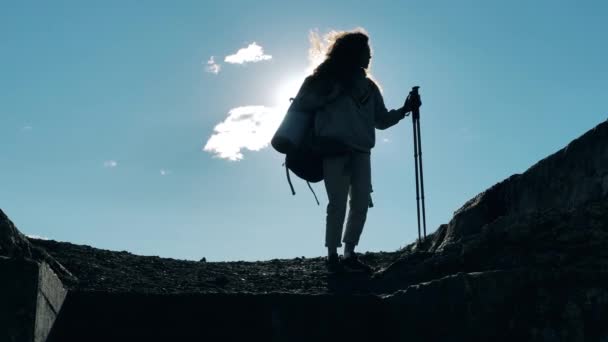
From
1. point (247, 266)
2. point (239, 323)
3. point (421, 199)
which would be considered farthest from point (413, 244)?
point (239, 323)

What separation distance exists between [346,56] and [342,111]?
514 mm

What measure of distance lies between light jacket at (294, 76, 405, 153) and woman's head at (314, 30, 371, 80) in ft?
0.32

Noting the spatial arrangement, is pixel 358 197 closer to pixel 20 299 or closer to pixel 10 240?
pixel 10 240

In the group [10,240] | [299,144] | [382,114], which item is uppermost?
[382,114]

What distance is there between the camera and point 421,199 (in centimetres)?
756

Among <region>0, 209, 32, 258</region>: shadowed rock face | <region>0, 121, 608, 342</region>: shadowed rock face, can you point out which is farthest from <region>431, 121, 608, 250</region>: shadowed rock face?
<region>0, 209, 32, 258</region>: shadowed rock face

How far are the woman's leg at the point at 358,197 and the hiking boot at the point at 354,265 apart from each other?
0.39 ft

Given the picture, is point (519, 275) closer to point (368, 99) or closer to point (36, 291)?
point (36, 291)

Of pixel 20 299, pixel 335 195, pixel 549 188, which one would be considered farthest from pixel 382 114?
pixel 20 299

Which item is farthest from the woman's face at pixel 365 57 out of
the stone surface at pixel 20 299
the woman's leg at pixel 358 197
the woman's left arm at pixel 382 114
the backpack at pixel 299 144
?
the stone surface at pixel 20 299

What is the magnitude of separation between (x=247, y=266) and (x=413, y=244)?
1.64 m

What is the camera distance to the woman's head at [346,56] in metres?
7.25

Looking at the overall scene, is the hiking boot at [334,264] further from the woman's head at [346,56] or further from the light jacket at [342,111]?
the woman's head at [346,56]

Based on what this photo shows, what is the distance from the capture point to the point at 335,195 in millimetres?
7082
